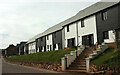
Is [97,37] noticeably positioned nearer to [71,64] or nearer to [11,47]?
[71,64]

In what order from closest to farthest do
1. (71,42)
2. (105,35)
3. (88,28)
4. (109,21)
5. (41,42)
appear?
(109,21), (105,35), (88,28), (71,42), (41,42)

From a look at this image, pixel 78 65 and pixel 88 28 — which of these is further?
pixel 88 28

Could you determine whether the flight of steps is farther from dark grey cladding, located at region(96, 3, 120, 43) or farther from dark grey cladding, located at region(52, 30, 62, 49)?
dark grey cladding, located at region(52, 30, 62, 49)

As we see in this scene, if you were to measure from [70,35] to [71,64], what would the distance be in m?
12.3

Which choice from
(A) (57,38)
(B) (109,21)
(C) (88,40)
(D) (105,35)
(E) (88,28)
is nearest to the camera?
(B) (109,21)

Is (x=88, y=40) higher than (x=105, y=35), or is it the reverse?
A: (x=105, y=35)

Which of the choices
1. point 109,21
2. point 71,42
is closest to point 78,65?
point 109,21

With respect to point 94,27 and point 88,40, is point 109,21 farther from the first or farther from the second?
point 88,40

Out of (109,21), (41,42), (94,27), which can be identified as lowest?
(41,42)

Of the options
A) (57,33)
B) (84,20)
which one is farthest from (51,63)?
(57,33)

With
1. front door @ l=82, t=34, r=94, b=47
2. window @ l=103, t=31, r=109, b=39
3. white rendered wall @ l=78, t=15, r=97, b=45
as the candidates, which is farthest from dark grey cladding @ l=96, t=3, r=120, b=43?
front door @ l=82, t=34, r=94, b=47

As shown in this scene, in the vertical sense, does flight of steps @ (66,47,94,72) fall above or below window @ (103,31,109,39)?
below

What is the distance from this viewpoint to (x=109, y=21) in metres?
20.1

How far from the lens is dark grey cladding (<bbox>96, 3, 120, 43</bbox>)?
19.0 m
